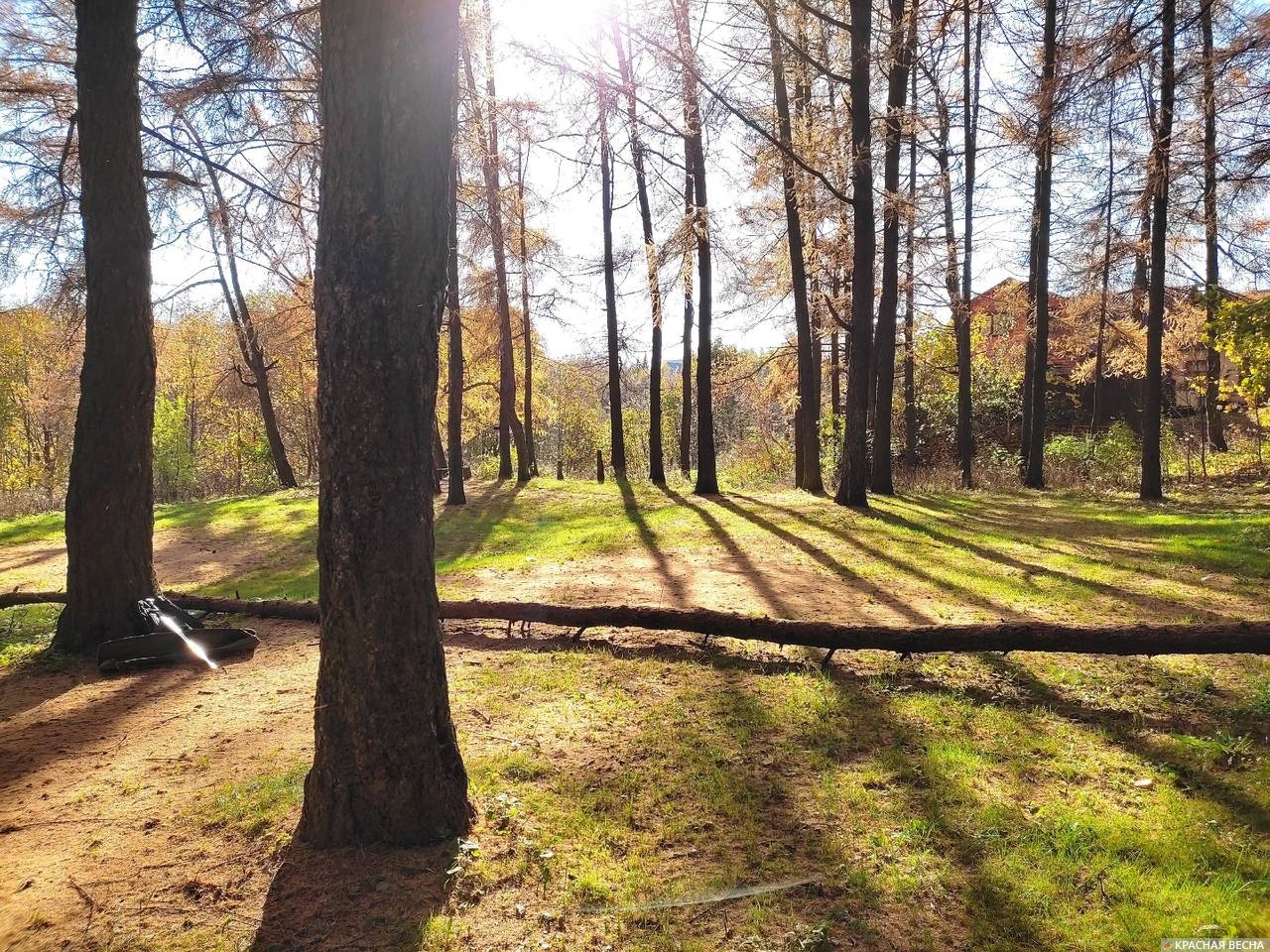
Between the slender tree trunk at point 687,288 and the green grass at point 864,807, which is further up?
the slender tree trunk at point 687,288

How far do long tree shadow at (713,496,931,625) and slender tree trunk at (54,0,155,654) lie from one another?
6.50 meters

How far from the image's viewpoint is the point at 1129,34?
6.61 metres

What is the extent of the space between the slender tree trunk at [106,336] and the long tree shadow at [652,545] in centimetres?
472

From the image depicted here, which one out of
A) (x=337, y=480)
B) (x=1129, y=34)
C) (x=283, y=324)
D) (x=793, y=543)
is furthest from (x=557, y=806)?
(x=283, y=324)

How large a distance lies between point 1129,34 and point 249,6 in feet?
27.3

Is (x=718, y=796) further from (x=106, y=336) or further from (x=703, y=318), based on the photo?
(x=703, y=318)

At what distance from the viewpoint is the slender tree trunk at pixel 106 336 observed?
5406mm

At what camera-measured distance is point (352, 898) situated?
8.57 feet

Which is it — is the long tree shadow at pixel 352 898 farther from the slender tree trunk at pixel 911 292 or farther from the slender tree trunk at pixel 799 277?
the slender tree trunk at pixel 799 277

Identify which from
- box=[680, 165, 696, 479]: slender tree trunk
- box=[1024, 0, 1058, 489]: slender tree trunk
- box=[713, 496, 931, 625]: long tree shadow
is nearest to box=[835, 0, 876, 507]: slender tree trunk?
box=[713, 496, 931, 625]: long tree shadow

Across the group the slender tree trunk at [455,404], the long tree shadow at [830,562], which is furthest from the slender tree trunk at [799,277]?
the slender tree trunk at [455,404]

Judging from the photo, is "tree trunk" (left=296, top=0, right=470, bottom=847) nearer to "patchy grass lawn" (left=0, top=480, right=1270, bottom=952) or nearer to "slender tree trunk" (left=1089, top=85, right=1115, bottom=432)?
"patchy grass lawn" (left=0, top=480, right=1270, bottom=952)

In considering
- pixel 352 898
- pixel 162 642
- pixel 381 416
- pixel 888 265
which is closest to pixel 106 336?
pixel 162 642

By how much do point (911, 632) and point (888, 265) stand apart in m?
10.2
